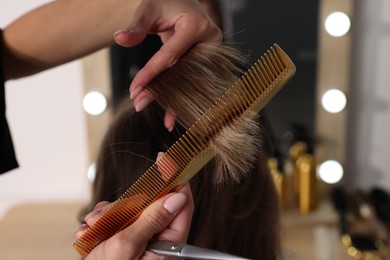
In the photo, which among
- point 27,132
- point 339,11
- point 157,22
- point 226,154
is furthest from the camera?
point 27,132

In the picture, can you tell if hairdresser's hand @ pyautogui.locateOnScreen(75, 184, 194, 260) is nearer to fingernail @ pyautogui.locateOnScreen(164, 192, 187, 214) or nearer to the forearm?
fingernail @ pyautogui.locateOnScreen(164, 192, 187, 214)

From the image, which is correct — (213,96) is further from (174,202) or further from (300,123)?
(300,123)

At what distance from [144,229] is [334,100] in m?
0.80

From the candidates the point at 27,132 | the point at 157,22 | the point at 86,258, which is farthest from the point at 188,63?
the point at 27,132

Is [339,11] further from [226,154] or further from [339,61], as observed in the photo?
[226,154]

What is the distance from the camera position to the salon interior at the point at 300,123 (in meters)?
1.09

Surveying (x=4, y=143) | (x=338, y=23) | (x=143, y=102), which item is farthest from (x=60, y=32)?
(x=338, y=23)

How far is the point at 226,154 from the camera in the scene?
453mm

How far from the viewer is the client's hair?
19.3 inches

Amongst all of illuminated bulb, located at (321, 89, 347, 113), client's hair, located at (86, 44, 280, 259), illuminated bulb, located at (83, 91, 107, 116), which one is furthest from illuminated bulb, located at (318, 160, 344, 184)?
illuminated bulb, located at (83, 91, 107, 116)

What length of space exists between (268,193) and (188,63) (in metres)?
0.33

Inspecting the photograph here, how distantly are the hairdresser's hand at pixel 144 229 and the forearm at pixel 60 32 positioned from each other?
0.35 metres

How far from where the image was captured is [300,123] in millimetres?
1182

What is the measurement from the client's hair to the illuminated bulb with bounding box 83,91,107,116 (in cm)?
48
